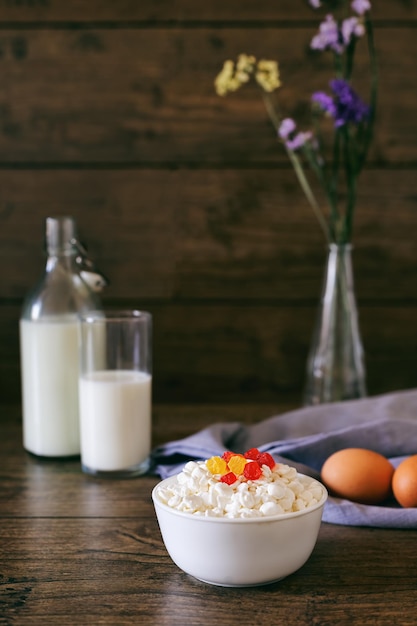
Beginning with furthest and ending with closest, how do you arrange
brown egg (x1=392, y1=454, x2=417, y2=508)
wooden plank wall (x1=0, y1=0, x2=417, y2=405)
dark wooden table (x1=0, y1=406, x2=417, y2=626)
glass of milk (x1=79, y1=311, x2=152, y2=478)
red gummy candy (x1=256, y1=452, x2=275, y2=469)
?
1. wooden plank wall (x1=0, y1=0, x2=417, y2=405)
2. glass of milk (x1=79, y1=311, x2=152, y2=478)
3. brown egg (x1=392, y1=454, x2=417, y2=508)
4. red gummy candy (x1=256, y1=452, x2=275, y2=469)
5. dark wooden table (x1=0, y1=406, x2=417, y2=626)

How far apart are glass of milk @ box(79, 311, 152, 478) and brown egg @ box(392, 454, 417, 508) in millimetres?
360

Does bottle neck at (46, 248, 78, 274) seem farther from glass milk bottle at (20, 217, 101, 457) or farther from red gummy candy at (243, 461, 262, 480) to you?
red gummy candy at (243, 461, 262, 480)

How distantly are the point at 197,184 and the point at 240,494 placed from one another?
39.4 inches

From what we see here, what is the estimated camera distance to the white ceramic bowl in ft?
2.40

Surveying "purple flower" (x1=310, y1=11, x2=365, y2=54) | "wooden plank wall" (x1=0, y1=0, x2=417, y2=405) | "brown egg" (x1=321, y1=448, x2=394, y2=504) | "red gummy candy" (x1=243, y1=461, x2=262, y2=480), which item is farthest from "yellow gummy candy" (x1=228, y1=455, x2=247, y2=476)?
"wooden plank wall" (x1=0, y1=0, x2=417, y2=405)

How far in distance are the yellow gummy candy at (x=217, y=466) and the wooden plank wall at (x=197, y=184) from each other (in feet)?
2.97

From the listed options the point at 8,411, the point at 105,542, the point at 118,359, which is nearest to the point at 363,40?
the point at 118,359

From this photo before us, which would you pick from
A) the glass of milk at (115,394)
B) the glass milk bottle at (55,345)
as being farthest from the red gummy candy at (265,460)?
the glass milk bottle at (55,345)

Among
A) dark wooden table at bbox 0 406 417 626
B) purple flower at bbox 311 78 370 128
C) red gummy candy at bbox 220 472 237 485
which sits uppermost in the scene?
purple flower at bbox 311 78 370 128

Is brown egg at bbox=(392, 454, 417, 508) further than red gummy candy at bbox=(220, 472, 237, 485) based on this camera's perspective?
Yes

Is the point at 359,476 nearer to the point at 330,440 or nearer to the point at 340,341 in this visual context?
the point at 330,440

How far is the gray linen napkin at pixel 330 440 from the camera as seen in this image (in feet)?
3.08

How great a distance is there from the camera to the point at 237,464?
2.60 ft

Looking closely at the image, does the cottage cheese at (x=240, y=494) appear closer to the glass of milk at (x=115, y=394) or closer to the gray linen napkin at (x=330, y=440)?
the gray linen napkin at (x=330, y=440)
